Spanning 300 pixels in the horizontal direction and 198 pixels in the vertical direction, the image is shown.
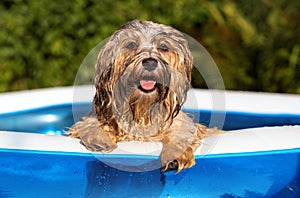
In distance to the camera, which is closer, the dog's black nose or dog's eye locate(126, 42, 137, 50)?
the dog's black nose

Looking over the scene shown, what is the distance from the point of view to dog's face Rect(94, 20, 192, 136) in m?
3.21

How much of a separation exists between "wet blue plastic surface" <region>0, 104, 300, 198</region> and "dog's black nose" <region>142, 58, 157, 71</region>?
0.46m

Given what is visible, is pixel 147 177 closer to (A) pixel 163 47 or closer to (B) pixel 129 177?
(B) pixel 129 177

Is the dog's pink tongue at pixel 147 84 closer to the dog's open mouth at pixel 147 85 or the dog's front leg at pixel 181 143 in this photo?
the dog's open mouth at pixel 147 85

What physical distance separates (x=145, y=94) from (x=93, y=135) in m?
0.38

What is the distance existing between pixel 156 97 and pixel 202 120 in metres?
1.29

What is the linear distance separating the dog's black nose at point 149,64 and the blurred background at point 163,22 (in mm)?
3845

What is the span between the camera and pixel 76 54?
7.26 metres

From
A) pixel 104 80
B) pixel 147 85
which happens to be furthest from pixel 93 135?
pixel 147 85

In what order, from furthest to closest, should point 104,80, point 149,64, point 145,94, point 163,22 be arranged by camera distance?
point 163,22 < point 104,80 < point 145,94 < point 149,64

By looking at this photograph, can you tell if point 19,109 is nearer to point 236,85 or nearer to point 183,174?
point 183,174

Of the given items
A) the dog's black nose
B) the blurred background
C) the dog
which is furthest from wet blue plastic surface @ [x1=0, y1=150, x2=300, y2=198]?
the blurred background

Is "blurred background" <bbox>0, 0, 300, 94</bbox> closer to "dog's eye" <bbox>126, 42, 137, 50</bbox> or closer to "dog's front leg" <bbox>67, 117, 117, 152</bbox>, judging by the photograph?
"dog's front leg" <bbox>67, 117, 117, 152</bbox>

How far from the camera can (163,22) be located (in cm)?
714
